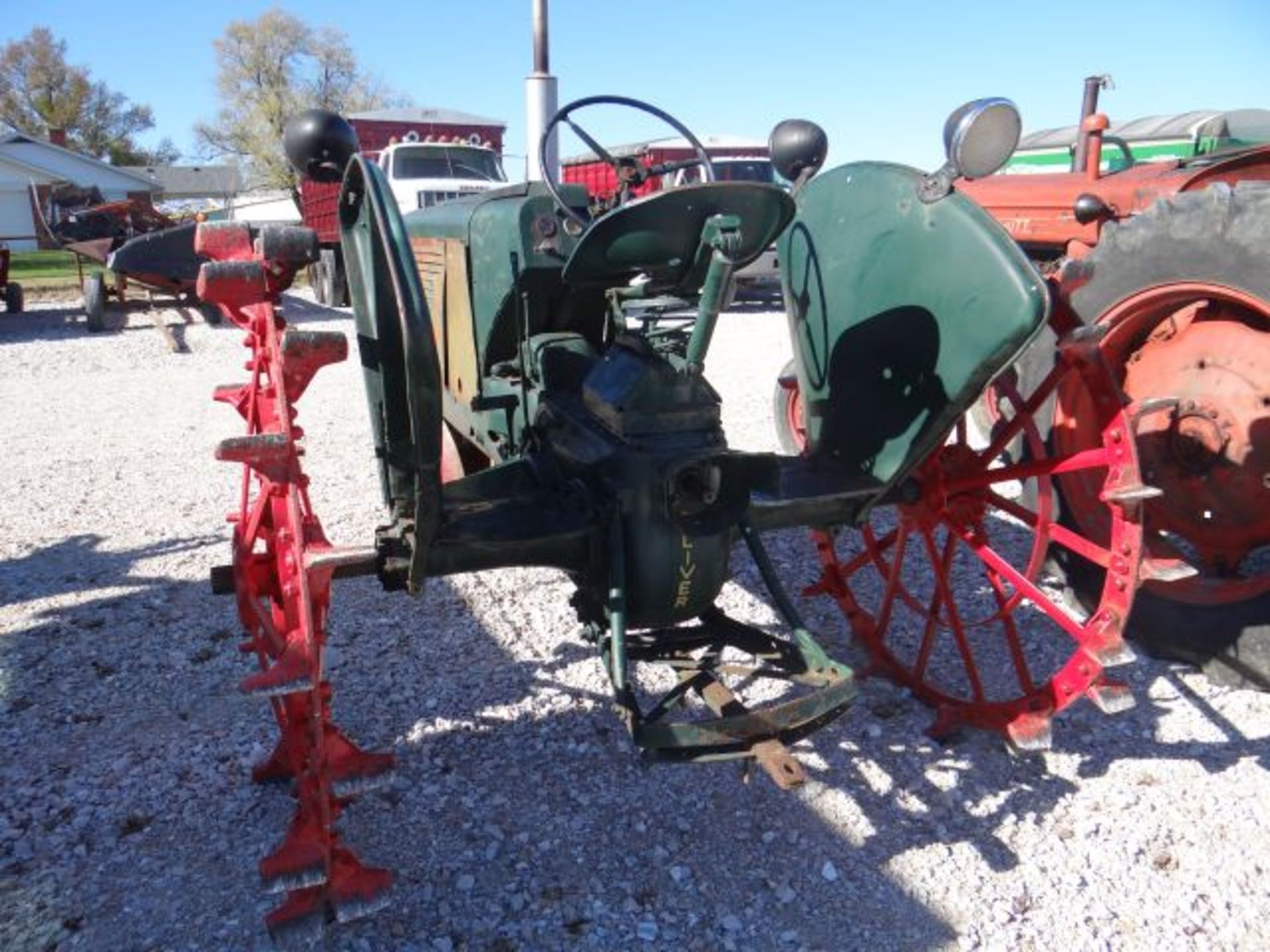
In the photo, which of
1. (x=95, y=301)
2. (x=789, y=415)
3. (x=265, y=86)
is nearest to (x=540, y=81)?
(x=789, y=415)

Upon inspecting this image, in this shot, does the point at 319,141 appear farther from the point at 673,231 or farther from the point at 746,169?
the point at 746,169

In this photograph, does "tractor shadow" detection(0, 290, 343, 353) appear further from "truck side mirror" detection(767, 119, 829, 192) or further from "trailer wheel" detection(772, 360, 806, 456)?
"truck side mirror" detection(767, 119, 829, 192)

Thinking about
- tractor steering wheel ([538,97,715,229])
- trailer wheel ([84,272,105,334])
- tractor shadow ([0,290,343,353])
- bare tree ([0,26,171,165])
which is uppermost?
bare tree ([0,26,171,165])

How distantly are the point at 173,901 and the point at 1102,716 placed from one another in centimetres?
268

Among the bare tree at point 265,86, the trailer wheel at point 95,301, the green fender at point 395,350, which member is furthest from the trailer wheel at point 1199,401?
the bare tree at point 265,86

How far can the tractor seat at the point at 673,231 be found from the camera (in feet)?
6.57

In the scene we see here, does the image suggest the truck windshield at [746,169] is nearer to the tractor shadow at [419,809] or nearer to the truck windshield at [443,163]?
the truck windshield at [443,163]

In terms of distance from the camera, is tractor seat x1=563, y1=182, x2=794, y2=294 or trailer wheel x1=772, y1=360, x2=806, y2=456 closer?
tractor seat x1=563, y1=182, x2=794, y2=294

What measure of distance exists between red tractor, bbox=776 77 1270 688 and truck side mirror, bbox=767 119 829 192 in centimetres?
90

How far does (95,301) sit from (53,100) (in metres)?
44.3

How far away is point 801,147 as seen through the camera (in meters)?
3.07

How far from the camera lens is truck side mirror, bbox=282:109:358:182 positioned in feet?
7.80

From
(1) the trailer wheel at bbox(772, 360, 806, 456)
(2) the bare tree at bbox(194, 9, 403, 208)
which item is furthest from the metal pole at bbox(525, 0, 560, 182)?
(2) the bare tree at bbox(194, 9, 403, 208)

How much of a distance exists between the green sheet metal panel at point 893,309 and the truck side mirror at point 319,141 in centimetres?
129
